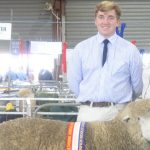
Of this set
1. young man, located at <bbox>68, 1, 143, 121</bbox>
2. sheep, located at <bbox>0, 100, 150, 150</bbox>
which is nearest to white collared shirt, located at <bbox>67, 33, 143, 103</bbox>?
young man, located at <bbox>68, 1, 143, 121</bbox>

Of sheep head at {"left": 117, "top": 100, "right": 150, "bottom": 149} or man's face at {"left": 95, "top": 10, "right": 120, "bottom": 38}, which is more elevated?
man's face at {"left": 95, "top": 10, "right": 120, "bottom": 38}

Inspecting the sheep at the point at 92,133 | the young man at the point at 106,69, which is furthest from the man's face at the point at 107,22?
the sheep at the point at 92,133

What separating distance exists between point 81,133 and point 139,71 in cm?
68

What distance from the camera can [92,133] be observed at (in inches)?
95.0

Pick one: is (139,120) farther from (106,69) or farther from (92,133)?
(106,69)

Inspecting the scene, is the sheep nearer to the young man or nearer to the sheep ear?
the sheep ear

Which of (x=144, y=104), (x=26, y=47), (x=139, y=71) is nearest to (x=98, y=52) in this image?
(x=139, y=71)

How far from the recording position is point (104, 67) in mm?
2734

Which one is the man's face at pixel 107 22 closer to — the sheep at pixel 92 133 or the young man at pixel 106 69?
the young man at pixel 106 69

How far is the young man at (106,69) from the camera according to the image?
271 cm

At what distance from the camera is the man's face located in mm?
2738

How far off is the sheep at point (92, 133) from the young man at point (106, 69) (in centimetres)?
28

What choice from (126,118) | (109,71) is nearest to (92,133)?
(126,118)

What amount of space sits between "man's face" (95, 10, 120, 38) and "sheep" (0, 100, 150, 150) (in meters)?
0.59
